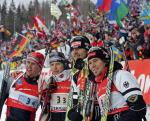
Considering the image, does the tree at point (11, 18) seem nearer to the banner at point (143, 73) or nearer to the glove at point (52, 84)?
the banner at point (143, 73)

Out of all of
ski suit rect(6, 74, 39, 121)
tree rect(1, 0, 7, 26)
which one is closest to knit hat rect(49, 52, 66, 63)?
ski suit rect(6, 74, 39, 121)

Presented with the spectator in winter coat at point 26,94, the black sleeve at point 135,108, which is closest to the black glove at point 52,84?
the spectator in winter coat at point 26,94

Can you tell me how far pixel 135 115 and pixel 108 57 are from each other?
727mm

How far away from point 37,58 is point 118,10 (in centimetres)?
916

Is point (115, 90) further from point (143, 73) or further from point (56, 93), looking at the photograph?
point (143, 73)

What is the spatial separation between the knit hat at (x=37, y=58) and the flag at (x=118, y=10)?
8.94 meters

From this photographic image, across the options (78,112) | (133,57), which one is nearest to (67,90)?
(78,112)

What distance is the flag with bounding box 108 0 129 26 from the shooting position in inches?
573

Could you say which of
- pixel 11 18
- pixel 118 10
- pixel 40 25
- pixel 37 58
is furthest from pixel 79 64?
pixel 11 18

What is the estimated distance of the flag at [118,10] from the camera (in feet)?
47.7

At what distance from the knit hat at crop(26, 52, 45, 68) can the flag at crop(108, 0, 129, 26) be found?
8.94 m

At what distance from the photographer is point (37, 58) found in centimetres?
579

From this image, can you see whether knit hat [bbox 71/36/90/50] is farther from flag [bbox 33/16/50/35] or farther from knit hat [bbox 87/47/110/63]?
flag [bbox 33/16/50/35]

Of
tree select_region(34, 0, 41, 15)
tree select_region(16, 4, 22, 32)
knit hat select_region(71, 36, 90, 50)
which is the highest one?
tree select_region(34, 0, 41, 15)
